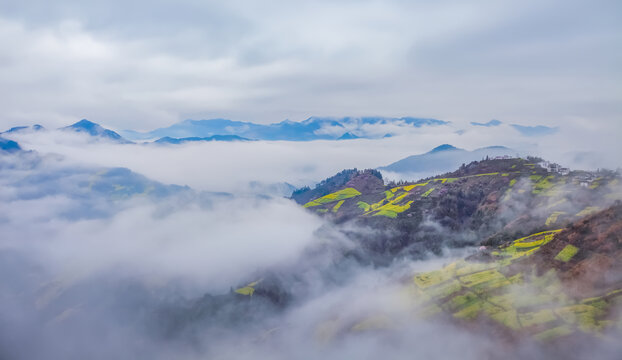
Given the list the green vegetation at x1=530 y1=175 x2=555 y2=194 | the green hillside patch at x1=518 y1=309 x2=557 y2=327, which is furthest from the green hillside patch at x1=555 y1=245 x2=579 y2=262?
the green vegetation at x1=530 y1=175 x2=555 y2=194

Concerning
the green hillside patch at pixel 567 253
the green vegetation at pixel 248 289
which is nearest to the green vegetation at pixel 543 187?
the green hillside patch at pixel 567 253

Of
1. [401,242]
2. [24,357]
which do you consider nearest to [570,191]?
[401,242]

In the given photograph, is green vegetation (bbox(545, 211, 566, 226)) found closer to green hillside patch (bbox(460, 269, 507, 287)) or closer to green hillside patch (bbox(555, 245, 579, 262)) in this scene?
green hillside patch (bbox(460, 269, 507, 287))

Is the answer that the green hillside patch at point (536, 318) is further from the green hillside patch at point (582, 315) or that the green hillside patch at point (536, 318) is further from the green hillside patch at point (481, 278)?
the green hillside patch at point (481, 278)

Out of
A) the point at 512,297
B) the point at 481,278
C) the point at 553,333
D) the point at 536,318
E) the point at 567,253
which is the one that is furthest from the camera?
the point at 481,278

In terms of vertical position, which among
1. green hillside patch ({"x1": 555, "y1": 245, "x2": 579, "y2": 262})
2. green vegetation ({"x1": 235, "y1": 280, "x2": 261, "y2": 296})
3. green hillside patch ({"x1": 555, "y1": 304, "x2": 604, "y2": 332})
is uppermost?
green hillside patch ({"x1": 555, "y1": 245, "x2": 579, "y2": 262})

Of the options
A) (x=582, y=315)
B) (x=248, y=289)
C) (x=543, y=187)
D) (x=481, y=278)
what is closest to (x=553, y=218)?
(x=543, y=187)

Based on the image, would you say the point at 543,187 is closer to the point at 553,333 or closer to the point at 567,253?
the point at 567,253

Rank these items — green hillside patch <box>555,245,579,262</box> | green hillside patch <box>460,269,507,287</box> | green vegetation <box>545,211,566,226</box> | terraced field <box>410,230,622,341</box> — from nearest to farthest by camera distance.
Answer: terraced field <box>410,230,622,341</box> → green hillside patch <box>555,245,579,262</box> → green hillside patch <box>460,269,507,287</box> → green vegetation <box>545,211,566,226</box>

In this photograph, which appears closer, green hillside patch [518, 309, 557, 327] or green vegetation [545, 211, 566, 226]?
green hillside patch [518, 309, 557, 327]
